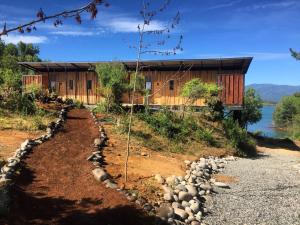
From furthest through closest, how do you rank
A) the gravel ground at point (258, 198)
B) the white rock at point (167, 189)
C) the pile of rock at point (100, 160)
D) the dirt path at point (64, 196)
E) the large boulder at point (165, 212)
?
the white rock at point (167, 189)
the pile of rock at point (100, 160)
the gravel ground at point (258, 198)
the large boulder at point (165, 212)
the dirt path at point (64, 196)

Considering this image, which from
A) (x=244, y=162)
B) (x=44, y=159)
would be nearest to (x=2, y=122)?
(x=44, y=159)

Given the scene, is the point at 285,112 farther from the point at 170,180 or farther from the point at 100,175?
the point at 100,175

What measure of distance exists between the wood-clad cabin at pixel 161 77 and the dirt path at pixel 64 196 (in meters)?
11.3

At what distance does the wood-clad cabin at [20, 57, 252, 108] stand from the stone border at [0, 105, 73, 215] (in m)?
8.20

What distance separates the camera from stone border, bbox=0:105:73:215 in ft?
27.3

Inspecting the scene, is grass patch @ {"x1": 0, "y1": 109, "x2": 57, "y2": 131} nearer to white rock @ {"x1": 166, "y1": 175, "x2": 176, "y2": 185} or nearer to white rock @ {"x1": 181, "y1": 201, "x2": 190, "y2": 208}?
white rock @ {"x1": 166, "y1": 175, "x2": 176, "y2": 185}

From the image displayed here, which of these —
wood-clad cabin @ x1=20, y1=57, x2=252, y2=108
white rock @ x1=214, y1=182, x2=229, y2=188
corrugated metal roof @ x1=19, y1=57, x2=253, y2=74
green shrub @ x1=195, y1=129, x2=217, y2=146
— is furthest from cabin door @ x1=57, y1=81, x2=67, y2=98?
white rock @ x1=214, y1=182, x2=229, y2=188

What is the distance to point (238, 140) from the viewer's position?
2203 centimetres

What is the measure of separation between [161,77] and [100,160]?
16.4 metres

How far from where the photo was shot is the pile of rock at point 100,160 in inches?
428

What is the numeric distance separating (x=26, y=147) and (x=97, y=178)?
13.1ft

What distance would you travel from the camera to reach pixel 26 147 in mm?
13766

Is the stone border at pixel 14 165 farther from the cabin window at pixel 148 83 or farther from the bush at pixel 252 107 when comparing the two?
the bush at pixel 252 107

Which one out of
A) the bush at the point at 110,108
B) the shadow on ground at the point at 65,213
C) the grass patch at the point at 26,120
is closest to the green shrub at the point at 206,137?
the bush at the point at 110,108
